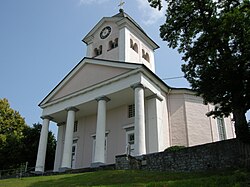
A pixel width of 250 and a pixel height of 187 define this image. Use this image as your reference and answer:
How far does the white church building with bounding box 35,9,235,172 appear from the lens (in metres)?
22.9

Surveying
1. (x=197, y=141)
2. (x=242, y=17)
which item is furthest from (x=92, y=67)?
(x=242, y=17)

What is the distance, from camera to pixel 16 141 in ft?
110

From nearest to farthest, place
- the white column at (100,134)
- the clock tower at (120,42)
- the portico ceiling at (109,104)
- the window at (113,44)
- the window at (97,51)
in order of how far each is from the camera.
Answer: the white column at (100,134) < the portico ceiling at (109,104) < the clock tower at (120,42) < the window at (113,44) < the window at (97,51)

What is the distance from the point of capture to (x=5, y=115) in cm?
3625

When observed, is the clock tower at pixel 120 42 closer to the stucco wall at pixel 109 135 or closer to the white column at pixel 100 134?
the stucco wall at pixel 109 135

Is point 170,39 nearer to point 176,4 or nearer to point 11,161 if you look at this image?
point 176,4

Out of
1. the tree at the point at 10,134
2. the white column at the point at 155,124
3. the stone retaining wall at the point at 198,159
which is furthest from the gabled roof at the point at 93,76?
the stone retaining wall at the point at 198,159

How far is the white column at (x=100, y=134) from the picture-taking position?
71.1 ft

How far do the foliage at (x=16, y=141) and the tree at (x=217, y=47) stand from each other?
24117 millimetres

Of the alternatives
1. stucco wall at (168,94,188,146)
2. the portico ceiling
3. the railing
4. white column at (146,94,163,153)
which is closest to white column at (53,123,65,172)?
the portico ceiling

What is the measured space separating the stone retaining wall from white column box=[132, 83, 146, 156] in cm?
122

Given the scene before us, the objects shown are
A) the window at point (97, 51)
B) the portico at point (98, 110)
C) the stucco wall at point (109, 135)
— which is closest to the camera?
the portico at point (98, 110)

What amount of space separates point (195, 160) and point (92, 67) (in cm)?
1486

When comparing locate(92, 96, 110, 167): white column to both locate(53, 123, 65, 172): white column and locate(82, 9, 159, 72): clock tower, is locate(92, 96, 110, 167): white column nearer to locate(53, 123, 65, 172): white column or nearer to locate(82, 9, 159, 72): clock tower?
locate(82, 9, 159, 72): clock tower
